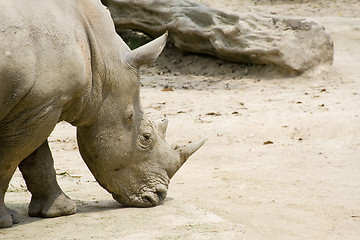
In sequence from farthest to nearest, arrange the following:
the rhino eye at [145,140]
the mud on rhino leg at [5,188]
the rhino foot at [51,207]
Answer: the rhino eye at [145,140] → the rhino foot at [51,207] → the mud on rhino leg at [5,188]

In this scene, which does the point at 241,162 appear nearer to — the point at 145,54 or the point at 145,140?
the point at 145,140

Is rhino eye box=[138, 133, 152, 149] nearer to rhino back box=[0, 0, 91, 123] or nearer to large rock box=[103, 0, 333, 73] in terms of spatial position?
rhino back box=[0, 0, 91, 123]

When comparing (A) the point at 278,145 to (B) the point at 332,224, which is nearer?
(B) the point at 332,224

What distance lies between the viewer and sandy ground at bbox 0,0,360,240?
4.92 meters

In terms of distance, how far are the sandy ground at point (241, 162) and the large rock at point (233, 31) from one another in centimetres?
29

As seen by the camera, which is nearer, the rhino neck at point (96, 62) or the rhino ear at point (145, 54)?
the rhino neck at point (96, 62)

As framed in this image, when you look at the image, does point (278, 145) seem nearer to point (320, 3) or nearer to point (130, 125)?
point (130, 125)

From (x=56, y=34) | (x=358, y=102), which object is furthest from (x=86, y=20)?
(x=358, y=102)

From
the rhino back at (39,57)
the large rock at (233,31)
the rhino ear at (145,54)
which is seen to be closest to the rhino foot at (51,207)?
the rhino back at (39,57)

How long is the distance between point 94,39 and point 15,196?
1.77 m

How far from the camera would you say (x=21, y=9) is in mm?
4219

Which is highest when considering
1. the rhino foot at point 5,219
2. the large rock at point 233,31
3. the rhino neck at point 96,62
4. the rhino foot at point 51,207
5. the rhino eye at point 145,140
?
the rhino neck at point 96,62

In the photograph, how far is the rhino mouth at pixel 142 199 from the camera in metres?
5.32

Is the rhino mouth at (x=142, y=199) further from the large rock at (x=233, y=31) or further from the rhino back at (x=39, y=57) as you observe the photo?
the large rock at (x=233, y=31)
